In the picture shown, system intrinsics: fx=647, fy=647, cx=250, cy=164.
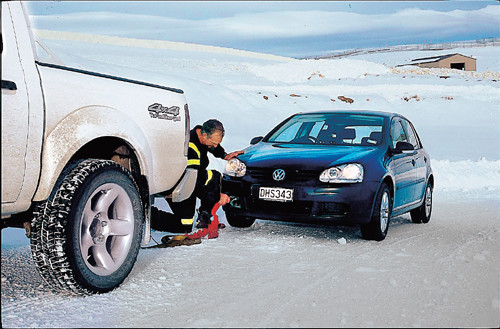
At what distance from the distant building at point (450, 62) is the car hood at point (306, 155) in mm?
58292

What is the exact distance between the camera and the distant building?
62.7 metres

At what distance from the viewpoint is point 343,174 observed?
707 cm

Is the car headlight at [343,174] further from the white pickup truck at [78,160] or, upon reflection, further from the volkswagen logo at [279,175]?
the white pickup truck at [78,160]

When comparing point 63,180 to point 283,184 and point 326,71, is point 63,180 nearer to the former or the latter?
point 283,184

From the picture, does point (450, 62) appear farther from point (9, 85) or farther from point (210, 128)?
point (9, 85)

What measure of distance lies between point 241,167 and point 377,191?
1585mm

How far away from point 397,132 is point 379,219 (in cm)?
190

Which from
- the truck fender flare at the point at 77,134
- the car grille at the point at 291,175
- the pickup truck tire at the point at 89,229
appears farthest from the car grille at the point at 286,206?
the truck fender flare at the point at 77,134

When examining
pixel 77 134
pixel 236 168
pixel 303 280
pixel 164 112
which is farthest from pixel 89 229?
pixel 236 168

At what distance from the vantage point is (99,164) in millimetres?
4684

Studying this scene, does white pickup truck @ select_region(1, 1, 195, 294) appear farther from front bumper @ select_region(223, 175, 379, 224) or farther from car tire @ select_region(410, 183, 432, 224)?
car tire @ select_region(410, 183, 432, 224)

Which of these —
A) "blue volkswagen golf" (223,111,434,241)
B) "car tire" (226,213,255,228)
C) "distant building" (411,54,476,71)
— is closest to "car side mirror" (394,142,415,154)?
"blue volkswagen golf" (223,111,434,241)

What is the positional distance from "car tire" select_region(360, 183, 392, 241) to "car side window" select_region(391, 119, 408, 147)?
1.05 m

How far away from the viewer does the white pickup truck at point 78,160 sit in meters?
3.99
